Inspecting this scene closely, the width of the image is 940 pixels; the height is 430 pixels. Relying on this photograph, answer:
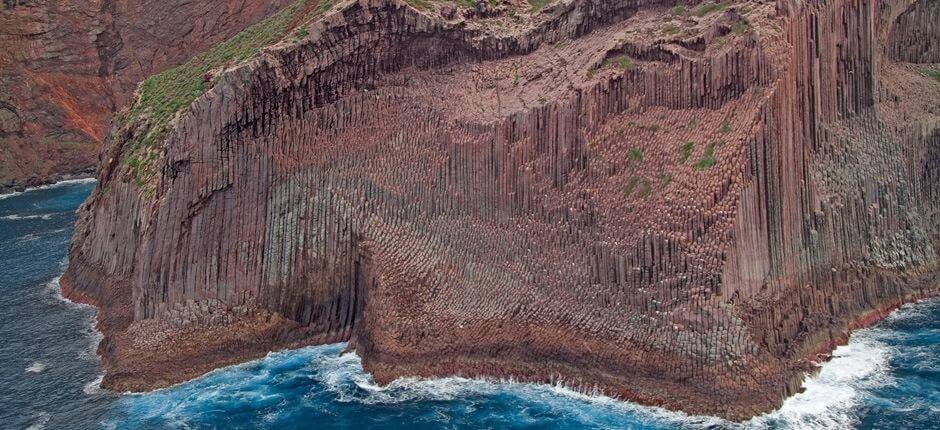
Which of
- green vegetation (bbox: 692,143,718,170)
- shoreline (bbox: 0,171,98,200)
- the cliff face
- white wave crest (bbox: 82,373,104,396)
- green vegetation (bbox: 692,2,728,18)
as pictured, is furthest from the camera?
→ the cliff face

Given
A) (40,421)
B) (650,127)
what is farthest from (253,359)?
(650,127)

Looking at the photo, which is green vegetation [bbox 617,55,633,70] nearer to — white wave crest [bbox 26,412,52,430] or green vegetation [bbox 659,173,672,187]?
green vegetation [bbox 659,173,672,187]

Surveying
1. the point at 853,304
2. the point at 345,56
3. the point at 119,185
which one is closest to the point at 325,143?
the point at 345,56

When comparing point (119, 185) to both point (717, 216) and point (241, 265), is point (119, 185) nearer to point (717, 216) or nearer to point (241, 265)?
point (241, 265)

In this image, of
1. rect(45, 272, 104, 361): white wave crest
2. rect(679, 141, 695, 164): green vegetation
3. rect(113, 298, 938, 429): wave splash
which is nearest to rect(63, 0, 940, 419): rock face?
rect(679, 141, 695, 164): green vegetation

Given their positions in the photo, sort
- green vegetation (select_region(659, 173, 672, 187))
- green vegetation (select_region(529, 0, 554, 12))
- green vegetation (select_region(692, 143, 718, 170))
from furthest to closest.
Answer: green vegetation (select_region(529, 0, 554, 12)), green vegetation (select_region(659, 173, 672, 187)), green vegetation (select_region(692, 143, 718, 170))
